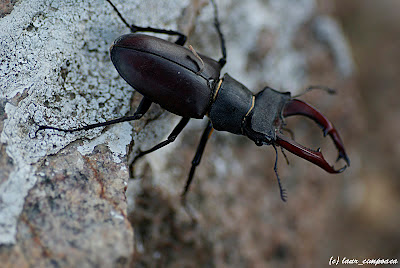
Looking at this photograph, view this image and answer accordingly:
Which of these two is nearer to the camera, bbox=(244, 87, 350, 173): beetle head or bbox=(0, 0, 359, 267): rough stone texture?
bbox=(0, 0, 359, 267): rough stone texture

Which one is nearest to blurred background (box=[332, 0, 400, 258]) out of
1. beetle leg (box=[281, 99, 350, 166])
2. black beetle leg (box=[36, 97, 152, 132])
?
beetle leg (box=[281, 99, 350, 166])

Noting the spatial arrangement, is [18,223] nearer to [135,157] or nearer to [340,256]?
[135,157]

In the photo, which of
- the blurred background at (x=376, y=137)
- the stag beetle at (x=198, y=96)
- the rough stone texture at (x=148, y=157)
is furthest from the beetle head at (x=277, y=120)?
the blurred background at (x=376, y=137)

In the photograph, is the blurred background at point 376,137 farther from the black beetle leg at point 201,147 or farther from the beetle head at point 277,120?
the black beetle leg at point 201,147

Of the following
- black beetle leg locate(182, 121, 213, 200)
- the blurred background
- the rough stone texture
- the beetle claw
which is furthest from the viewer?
the blurred background

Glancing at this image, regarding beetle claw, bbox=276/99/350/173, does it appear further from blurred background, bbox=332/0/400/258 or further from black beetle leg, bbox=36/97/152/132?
blurred background, bbox=332/0/400/258

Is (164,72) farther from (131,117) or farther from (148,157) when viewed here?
(148,157)

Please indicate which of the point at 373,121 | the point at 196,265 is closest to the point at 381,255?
the point at 373,121
